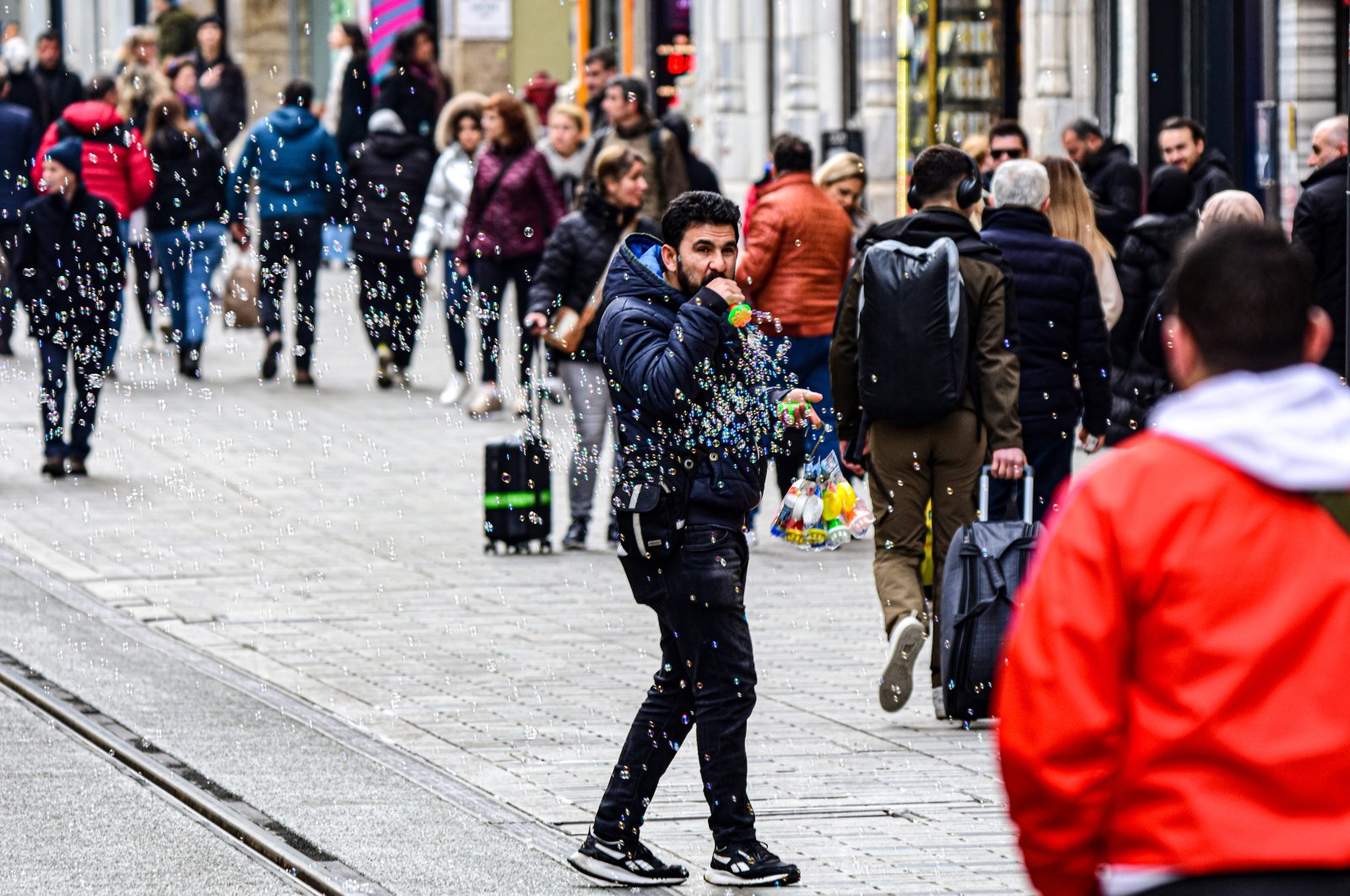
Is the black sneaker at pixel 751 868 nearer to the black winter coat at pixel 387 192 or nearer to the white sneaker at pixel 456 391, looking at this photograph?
the white sneaker at pixel 456 391

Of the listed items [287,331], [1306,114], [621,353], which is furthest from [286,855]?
[287,331]

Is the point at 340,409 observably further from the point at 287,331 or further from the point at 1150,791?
the point at 1150,791

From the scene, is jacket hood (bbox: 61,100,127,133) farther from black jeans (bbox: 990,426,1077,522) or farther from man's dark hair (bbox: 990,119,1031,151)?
black jeans (bbox: 990,426,1077,522)

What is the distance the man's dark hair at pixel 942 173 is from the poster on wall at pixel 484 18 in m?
22.5

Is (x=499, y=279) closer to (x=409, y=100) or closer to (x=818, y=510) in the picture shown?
(x=409, y=100)

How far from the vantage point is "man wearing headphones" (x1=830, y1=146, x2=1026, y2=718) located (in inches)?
324

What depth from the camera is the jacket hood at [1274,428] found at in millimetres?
3074

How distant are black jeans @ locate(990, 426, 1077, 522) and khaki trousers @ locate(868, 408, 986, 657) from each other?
52 cm

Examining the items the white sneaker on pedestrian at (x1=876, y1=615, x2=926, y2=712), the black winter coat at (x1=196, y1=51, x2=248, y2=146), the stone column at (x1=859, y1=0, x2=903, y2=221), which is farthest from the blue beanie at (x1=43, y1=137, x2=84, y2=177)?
the black winter coat at (x1=196, y1=51, x2=248, y2=146)

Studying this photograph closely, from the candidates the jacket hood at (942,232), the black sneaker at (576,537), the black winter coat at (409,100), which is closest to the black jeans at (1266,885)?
the jacket hood at (942,232)

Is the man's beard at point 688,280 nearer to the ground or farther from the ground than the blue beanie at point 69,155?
nearer to the ground

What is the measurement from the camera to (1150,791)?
3098 millimetres

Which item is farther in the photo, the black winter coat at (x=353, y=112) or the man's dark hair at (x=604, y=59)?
the black winter coat at (x=353, y=112)

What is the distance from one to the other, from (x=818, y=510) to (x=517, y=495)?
194 inches
